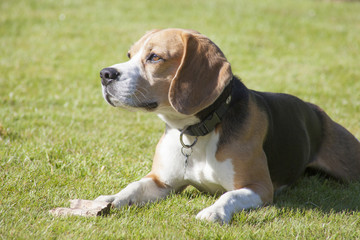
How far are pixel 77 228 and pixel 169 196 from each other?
110cm

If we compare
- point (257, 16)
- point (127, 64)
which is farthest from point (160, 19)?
point (127, 64)

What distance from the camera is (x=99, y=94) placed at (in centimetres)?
841

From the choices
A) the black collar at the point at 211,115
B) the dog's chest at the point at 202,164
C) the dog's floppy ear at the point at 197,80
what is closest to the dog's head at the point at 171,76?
the dog's floppy ear at the point at 197,80

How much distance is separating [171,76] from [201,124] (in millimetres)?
480

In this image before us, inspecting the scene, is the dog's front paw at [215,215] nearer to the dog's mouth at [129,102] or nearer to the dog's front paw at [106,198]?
the dog's front paw at [106,198]

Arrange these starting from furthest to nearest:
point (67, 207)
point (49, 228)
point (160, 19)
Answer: point (160, 19) → point (67, 207) → point (49, 228)

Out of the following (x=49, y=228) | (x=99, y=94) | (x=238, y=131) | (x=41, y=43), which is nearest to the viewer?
(x=49, y=228)

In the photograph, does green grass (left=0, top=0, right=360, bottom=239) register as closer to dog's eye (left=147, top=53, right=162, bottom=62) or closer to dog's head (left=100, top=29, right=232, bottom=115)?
dog's head (left=100, top=29, right=232, bottom=115)

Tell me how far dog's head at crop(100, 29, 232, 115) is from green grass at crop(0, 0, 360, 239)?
0.88 metres

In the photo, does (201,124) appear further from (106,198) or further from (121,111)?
(121,111)

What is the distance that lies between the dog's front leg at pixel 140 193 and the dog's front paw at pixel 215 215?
609mm

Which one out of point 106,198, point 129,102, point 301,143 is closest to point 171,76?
point 129,102

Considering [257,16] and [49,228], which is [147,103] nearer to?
[49,228]

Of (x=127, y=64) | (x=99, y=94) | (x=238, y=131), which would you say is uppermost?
(x=127, y=64)
